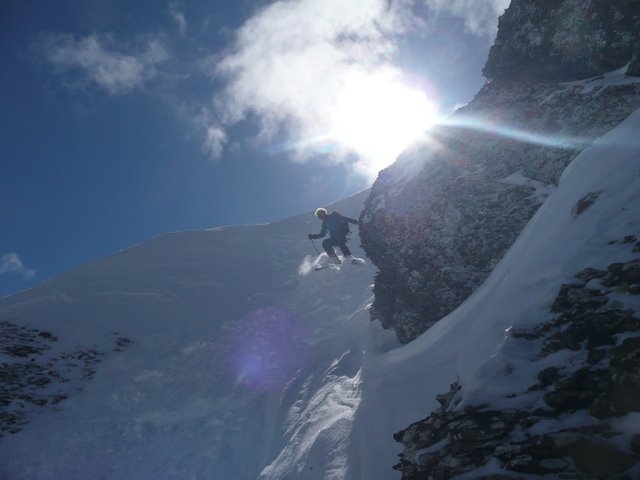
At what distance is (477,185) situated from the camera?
10.2 m

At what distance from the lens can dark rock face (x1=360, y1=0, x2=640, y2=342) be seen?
9172 mm

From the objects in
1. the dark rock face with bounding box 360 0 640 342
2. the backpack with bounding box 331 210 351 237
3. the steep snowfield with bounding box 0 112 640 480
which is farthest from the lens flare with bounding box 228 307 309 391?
the backpack with bounding box 331 210 351 237

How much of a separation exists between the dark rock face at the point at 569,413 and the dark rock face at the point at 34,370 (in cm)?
1249

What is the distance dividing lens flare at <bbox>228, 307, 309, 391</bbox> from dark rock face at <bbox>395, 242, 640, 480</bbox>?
8.64 m

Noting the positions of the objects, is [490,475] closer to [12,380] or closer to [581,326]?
[581,326]

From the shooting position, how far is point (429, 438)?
4.71 meters

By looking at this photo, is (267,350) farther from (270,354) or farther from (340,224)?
(340,224)

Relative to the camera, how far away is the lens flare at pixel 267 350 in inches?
525

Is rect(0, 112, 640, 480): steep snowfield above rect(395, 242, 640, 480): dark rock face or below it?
above

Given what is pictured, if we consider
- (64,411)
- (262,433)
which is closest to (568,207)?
(262,433)

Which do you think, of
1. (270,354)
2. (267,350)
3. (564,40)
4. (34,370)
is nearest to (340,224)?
(267,350)

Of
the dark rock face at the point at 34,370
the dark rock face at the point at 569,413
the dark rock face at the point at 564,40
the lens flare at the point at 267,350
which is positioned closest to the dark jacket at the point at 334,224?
the lens flare at the point at 267,350

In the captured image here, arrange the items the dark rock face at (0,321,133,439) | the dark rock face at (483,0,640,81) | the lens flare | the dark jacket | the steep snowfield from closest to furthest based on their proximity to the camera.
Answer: the steep snowfield → the dark rock face at (483,0,640,81) → the dark rock face at (0,321,133,439) → the lens flare → the dark jacket

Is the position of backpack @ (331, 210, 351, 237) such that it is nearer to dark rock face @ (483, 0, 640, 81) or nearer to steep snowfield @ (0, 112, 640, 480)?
steep snowfield @ (0, 112, 640, 480)
